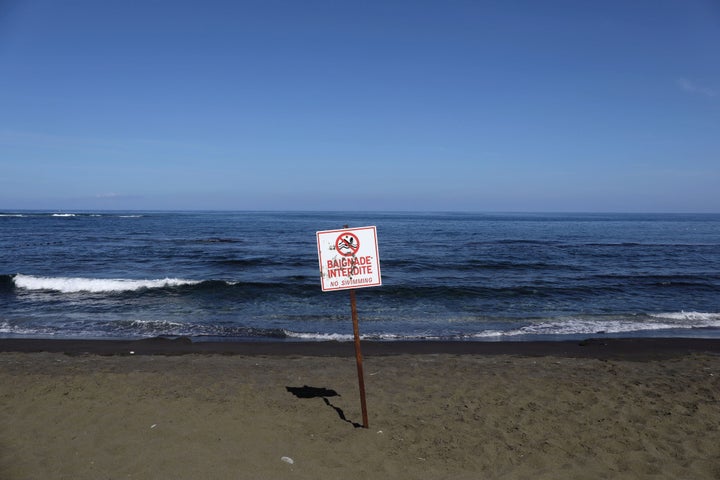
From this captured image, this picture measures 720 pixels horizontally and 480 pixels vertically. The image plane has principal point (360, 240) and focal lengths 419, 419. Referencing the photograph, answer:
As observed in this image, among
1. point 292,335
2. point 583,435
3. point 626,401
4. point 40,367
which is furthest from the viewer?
point 292,335

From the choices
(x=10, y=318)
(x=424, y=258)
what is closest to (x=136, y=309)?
(x=10, y=318)

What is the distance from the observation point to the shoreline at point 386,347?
9484 mm

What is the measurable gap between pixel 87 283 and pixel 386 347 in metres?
13.9

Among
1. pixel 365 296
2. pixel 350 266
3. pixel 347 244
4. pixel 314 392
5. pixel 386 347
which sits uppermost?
pixel 347 244

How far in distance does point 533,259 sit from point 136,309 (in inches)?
858

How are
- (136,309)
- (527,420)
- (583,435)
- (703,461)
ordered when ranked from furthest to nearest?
(136,309) < (527,420) < (583,435) < (703,461)

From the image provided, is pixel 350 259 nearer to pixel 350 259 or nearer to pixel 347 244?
pixel 350 259

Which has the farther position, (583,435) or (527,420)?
(527,420)

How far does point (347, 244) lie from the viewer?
502 cm

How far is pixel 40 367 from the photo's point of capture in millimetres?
7906

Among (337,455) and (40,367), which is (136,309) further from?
(337,455)

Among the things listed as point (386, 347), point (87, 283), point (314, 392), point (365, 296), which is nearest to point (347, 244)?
point (314, 392)

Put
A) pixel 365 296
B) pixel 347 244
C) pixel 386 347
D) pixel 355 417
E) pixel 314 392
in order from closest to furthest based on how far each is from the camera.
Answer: pixel 347 244 < pixel 355 417 < pixel 314 392 < pixel 386 347 < pixel 365 296

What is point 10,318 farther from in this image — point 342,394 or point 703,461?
point 703,461
